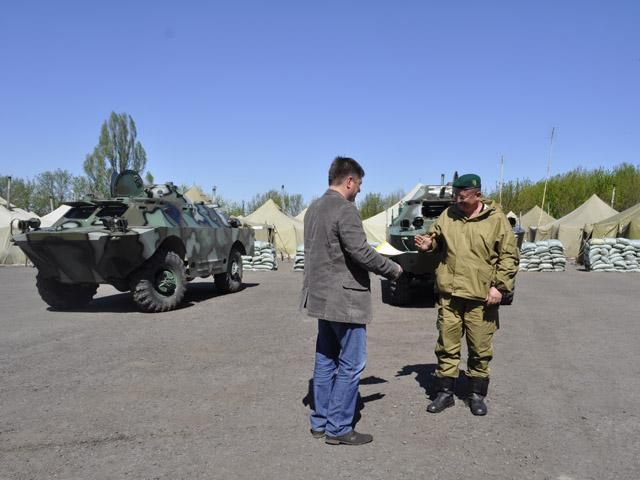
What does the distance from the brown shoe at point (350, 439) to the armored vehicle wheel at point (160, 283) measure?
636 cm

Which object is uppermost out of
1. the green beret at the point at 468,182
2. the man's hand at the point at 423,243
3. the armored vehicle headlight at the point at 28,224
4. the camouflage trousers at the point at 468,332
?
the green beret at the point at 468,182

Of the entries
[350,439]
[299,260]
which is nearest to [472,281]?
[350,439]

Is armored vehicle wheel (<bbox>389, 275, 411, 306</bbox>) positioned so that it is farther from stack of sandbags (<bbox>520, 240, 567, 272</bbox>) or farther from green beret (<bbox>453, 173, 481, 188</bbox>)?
stack of sandbags (<bbox>520, 240, 567, 272</bbox>)

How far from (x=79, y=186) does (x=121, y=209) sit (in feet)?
127

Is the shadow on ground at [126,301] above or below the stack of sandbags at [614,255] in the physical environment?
below

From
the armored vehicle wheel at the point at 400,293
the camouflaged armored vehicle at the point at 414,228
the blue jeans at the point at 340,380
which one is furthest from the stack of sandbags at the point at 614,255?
the blue jeans at the point at 340,380

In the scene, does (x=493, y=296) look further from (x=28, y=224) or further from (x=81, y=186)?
(x=81, y=186)

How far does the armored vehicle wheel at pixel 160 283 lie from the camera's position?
9633 millimetres

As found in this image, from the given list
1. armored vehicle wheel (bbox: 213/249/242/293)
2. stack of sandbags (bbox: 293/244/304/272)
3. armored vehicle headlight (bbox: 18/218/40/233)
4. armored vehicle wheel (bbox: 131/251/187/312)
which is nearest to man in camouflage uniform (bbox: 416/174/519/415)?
armored vehicle wheel (bbox: 131/251/187/312)

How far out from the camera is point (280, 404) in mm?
4734

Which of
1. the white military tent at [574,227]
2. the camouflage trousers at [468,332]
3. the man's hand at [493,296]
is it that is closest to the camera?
the man's hand at [493,296]

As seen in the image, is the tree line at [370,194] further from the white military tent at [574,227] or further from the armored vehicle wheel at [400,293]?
the armored vehicle wheel at [400,293]

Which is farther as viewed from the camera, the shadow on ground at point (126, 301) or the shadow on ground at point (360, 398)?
the shadow on ground at point (126, 301)

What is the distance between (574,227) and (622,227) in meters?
4.07
